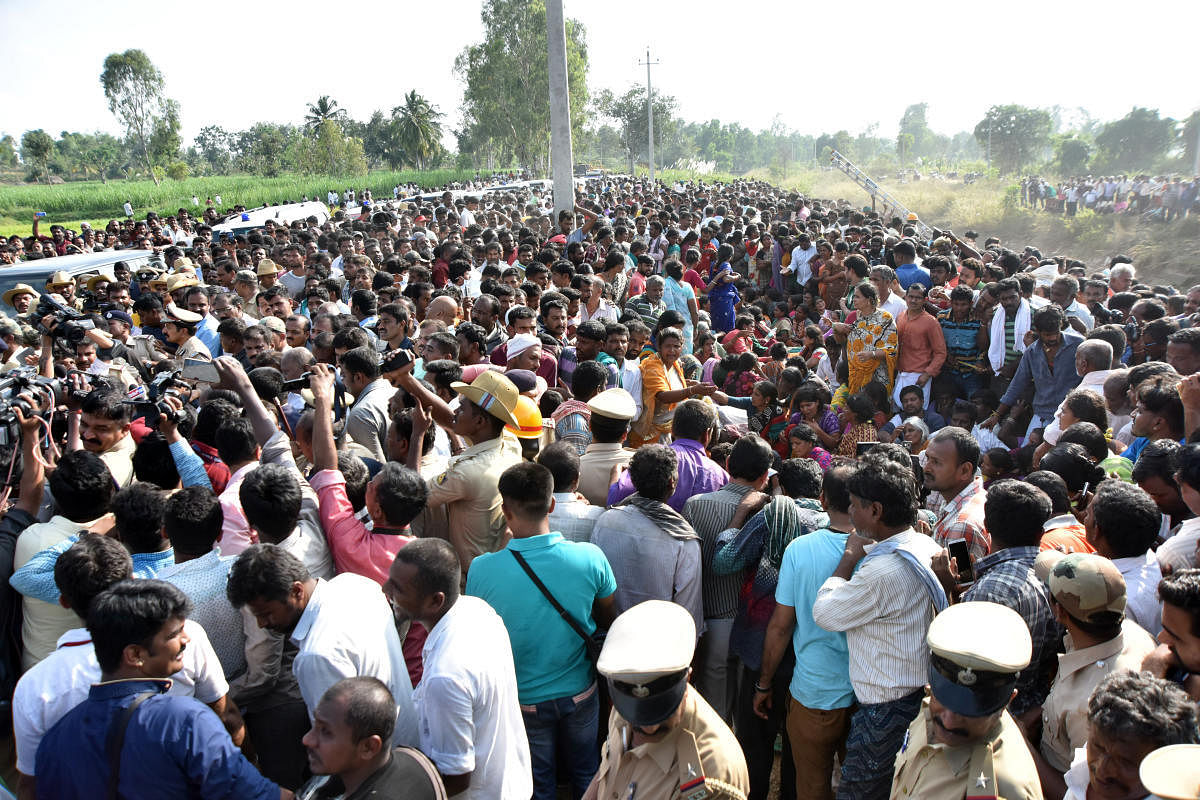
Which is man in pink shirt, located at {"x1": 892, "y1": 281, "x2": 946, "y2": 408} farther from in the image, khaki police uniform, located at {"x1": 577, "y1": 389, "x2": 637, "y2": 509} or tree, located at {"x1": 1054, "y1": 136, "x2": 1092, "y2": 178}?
tree, located at {"x1": 1054, "y1": 136, "x2": 1092, "y2": 178}

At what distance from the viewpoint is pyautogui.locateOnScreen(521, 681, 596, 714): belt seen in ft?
9.65

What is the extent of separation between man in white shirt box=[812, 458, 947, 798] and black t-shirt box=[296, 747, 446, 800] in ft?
4.83

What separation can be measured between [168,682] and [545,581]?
1.28 m

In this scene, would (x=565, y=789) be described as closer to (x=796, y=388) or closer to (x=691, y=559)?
(x=691, y=559)

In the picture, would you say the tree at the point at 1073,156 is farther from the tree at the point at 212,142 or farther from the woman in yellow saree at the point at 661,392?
the tree at the point at 212,142

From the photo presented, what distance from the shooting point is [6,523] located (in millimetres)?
3238

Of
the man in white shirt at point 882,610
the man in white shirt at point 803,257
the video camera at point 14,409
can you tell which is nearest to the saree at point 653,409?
the man in white shirt at point 882,610

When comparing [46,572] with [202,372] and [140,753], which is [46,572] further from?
[202,372]

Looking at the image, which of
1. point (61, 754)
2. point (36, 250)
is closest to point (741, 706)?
point (61, 754)

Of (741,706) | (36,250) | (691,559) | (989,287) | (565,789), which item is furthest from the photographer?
(36,250)

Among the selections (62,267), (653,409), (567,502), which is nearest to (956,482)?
(567,502)

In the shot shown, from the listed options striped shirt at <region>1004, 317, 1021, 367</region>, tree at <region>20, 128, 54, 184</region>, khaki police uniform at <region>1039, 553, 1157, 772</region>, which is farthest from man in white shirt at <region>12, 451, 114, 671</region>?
tree at <region>20, 128, 54, 184</region>

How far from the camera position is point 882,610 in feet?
8.70

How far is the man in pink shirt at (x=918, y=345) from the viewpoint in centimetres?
643
